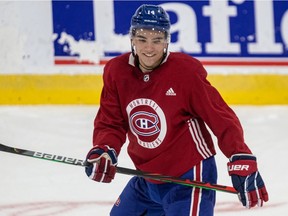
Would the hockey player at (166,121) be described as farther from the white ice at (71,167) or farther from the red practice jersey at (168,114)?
the white ice at (71,167)

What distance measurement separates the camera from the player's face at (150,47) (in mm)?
2787

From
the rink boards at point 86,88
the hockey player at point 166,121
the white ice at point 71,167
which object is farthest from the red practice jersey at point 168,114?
the rink boards at point 86,88

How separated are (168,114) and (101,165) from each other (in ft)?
1.00

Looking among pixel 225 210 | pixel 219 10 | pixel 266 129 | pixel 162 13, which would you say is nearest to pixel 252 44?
pixel 219 10

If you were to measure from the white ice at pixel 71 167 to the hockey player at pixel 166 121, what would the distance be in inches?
36.5

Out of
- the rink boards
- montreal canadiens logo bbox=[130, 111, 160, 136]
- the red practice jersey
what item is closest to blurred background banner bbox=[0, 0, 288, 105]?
the rink boards

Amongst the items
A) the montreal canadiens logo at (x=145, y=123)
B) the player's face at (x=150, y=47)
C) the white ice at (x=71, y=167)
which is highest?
the player's face at (x=150, y=47)

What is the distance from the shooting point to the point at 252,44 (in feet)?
19.0

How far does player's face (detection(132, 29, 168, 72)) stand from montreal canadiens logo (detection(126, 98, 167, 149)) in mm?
130

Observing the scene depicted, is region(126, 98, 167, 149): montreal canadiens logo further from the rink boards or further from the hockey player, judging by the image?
the rink boards

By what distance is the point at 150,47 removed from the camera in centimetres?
279

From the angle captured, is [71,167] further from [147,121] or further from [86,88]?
[147,121]

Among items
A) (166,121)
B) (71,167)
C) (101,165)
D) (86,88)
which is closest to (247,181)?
(166,121)

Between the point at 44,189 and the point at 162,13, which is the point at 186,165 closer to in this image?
the point at 162,13
